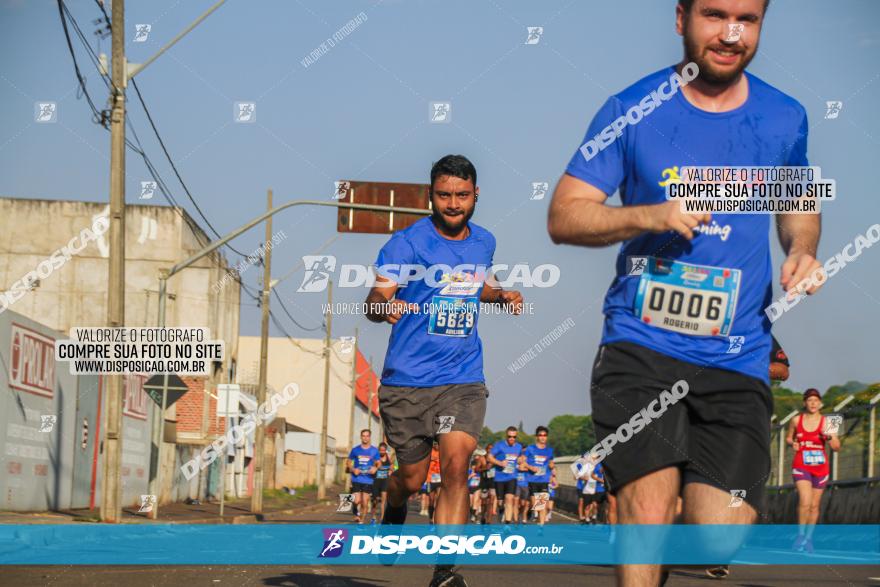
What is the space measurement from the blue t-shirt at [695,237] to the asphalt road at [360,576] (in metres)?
4.81

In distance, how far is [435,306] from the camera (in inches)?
302

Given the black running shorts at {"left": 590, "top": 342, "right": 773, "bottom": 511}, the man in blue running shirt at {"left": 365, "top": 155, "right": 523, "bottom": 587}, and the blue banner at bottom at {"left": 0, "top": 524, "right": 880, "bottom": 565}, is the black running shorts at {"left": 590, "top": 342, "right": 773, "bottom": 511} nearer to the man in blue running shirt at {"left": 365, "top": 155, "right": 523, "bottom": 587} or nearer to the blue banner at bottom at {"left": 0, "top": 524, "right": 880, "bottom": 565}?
the blue banner at bottom at {"left": 0, "top": 524, "right": 880, "bottom": 565}

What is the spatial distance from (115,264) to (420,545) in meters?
10.7

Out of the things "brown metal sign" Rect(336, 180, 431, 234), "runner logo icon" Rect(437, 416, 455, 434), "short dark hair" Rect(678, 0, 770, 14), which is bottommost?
"runner logo icon" Rect(437, 416, 455, 434)

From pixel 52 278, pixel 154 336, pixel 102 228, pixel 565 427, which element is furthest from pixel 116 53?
pixel 565 427

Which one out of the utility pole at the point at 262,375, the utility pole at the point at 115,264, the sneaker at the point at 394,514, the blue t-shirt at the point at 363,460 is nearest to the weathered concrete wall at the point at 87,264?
the utility pole at the point at 262,375

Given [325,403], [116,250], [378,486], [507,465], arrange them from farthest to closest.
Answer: [325,403]
[378,486]
[507,465]
[116,250]

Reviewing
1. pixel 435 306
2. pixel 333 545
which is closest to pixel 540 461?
pixel 333 545

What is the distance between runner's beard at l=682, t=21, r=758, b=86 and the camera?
4387 mm

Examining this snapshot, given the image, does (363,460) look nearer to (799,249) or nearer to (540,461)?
(540,461)

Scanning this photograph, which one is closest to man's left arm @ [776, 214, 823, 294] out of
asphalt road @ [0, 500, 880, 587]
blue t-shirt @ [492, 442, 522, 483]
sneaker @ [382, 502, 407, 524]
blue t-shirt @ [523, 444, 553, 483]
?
sneaker @ [382, 502, 407, 524]

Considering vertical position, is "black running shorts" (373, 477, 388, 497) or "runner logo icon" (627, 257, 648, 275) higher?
"runner logo icon" (627, 257, 648, 275)

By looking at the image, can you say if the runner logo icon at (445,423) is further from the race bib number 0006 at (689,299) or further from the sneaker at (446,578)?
the race bib number 0006 at (689,299)

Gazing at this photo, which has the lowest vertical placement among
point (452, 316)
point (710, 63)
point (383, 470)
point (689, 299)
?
point (383, 470)
